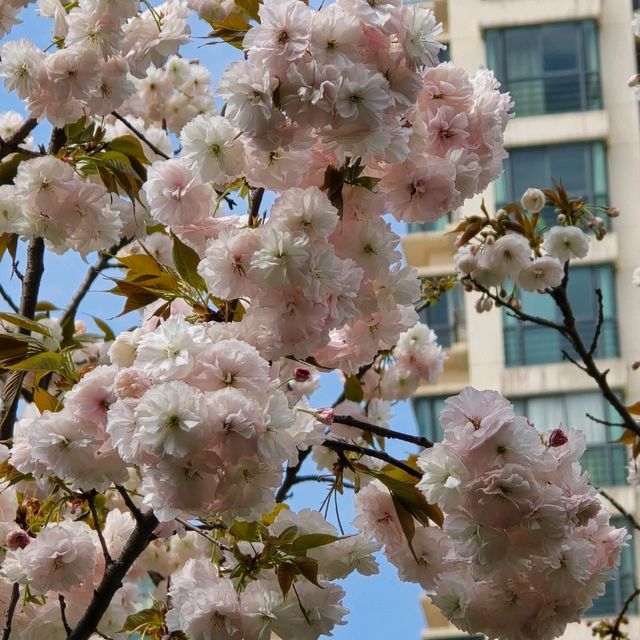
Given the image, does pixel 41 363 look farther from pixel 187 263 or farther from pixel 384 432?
pixel 384 432

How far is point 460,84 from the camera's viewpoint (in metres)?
1.94

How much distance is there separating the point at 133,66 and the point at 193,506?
1255 mm

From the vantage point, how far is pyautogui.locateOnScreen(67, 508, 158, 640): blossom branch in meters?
2.11

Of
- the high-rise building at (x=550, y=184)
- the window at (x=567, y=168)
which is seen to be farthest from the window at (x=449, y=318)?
the window at (x=567, y=168)

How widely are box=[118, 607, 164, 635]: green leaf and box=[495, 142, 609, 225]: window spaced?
14185 mm

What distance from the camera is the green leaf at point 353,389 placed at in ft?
11.2

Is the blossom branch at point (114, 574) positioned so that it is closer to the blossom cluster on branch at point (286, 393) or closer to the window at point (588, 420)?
the blossom cluster on branch at point (286, 393)

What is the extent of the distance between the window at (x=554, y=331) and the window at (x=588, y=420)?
0.54 m

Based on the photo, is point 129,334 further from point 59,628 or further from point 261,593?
point 59,628

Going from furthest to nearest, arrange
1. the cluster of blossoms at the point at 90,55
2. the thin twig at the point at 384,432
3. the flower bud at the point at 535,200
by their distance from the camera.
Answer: the flower bud at the point at 535,200
the cluster of blossoms at the point at 90,55
the thin twig at the point at 384,432

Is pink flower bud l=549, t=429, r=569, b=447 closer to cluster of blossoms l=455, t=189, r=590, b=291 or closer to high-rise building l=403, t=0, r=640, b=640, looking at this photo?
cluster of blossoms l=455, t=189, r=590, b=291

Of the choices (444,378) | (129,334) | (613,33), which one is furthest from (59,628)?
(613,33)

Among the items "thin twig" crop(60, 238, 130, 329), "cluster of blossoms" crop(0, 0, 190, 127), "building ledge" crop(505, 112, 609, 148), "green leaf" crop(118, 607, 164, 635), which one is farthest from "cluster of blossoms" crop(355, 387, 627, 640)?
"building ledge" crop(505, 112, 609, 148)

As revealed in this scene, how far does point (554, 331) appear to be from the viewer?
15578mm
